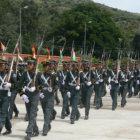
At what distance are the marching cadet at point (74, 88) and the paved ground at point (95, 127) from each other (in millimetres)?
318

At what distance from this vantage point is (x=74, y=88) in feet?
36.6

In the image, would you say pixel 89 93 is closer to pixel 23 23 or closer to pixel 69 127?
pixel 69 127

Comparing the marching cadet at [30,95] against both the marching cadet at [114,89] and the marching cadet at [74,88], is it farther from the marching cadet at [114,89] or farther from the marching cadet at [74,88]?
the marching cadet at [114,89]

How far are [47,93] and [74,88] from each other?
77.1 inches

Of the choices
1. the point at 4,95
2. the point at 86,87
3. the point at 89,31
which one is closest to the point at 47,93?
the point at 4,95

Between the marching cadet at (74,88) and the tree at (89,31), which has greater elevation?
the tree at (89,31)

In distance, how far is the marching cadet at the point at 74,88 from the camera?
1085 cm

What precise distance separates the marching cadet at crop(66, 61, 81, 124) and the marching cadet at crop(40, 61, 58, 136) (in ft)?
4.76

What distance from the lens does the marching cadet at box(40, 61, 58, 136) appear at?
359 inches

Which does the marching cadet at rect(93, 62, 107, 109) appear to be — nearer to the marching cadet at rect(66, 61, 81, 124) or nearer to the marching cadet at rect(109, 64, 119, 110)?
the marching cadet at rect(109, 64, 119, 110)

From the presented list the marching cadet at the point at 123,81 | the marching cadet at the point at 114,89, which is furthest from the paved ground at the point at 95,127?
the marching cadet at the point at 123,81

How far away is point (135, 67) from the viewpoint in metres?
20.6

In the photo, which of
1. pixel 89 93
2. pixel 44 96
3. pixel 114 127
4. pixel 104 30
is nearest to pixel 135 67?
pixel 89 93

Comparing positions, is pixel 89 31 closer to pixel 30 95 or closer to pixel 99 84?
pixel 99 84
